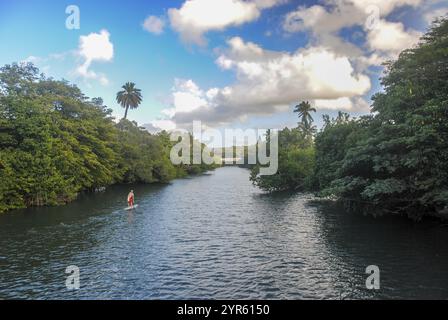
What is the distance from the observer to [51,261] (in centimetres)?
2308

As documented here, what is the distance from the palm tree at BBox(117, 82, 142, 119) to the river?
70461 millimetres

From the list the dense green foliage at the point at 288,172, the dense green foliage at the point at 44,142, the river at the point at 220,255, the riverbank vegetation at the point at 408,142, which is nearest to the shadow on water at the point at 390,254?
the river at the point at 220,255

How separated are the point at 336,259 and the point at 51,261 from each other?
736 inches

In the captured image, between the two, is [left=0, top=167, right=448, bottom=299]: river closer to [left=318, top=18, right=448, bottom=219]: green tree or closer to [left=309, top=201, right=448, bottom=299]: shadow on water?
[left=309, top=201, right=448, bottom=299]: shadow on water

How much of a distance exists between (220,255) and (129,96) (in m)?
91.6

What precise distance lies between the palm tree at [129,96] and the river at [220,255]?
7046 centimetres

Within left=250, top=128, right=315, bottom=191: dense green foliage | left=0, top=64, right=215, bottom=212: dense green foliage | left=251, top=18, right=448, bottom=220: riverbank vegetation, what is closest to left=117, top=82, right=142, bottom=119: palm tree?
left=0, top=64, right=215, bottom=212: dense green foliage

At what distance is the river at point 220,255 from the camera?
59.8 ft

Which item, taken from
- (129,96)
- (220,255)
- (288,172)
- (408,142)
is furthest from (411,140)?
(129,96)

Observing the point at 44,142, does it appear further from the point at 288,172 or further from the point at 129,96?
the point at 129,96

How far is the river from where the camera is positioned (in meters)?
18.2
